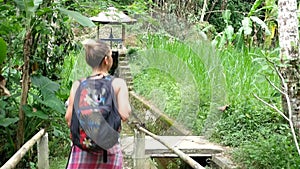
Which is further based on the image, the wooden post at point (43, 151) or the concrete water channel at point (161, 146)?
the concrete water channel at point (161, 146)

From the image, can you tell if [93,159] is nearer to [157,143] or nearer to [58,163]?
→ [58,163]

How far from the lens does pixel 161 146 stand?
3904 mm

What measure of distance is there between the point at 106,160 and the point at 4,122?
1288mm

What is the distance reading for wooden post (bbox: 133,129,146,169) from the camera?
3.64 metres

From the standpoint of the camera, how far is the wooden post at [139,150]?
364cm

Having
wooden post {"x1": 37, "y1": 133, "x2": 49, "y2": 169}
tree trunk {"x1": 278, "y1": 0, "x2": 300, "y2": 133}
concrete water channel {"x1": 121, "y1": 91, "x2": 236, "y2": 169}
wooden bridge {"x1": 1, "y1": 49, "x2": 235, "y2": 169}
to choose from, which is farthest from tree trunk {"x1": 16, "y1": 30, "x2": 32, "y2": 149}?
tree trunk {"x1": 278, "y1": 0, "x2": 300, "y2": 133}

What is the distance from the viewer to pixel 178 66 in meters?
3.49

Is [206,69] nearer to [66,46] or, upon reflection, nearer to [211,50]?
[211,50]

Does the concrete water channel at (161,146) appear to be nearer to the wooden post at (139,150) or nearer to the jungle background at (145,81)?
the wooden post at (139,150)

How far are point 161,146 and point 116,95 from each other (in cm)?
216

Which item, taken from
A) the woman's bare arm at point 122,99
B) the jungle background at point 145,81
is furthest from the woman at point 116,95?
the jungle background at point 145,81

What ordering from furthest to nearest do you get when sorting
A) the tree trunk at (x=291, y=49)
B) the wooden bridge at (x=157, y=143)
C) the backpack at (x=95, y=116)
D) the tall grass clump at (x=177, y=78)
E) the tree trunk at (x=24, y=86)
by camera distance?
the wooden bridge at (x=157, y=143) < the tall grass clump at (x=177, y=78) < the tree trunk at (x=291, y=49) < the tree trunk at (x=24, y=86) < the backpack at (x=95, y=116)

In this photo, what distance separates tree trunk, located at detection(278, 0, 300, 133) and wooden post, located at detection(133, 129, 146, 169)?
→ 114cm

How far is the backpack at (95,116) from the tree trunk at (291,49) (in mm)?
1795
